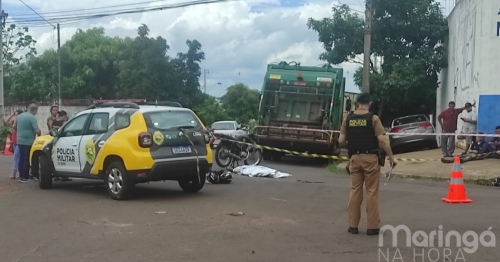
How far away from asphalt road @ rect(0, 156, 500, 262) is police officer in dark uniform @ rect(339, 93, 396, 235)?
11.4 inches

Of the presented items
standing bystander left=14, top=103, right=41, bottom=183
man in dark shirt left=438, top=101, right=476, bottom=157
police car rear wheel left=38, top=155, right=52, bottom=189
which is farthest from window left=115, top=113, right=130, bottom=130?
man in dark shirt left=438, top=101, right=476, bottom=157

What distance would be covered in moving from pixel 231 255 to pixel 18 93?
4786 centimetres

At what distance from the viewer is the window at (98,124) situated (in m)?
10.8

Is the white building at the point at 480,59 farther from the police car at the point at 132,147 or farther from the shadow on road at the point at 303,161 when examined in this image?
the police car at the point at 132,147

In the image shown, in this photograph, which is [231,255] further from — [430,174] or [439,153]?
[439,153]

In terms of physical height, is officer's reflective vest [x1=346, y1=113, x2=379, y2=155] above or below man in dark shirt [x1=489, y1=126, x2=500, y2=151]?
above

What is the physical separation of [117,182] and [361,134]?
15.2 ft

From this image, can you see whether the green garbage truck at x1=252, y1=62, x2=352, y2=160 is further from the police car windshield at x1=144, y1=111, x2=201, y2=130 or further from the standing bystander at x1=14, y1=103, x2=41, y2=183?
the police car windshield at x1=144, y1=111, x2=201, y2=130

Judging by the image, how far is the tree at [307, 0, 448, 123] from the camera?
26.8 metres

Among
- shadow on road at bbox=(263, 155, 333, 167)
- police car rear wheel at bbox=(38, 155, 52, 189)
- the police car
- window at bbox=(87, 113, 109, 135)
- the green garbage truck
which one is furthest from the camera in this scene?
shadow on road at bbox=(263, 155, 333, 167)

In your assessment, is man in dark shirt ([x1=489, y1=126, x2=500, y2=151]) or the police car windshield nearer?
the police car windshield

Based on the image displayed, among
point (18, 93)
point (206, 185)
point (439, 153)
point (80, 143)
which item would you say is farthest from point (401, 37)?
point (18, 93)

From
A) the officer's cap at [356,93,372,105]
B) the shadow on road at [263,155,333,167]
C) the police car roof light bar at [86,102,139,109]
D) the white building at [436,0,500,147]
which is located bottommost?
the shadow on road at [263,155,333,167]

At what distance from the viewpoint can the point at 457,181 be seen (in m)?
10.2
